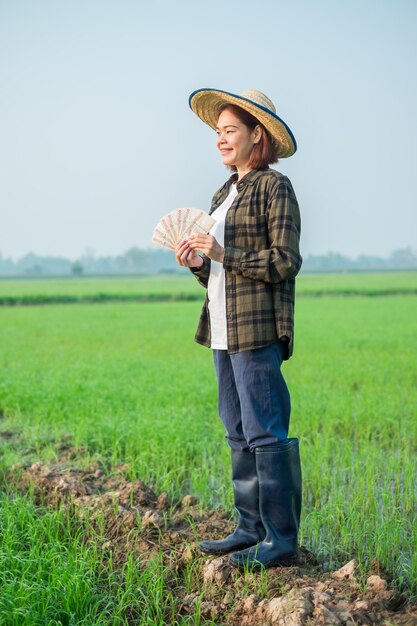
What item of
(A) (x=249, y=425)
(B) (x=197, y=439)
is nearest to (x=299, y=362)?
(B) (x=197, y=439)

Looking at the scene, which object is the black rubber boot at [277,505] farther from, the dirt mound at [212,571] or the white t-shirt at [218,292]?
the white t-shirt at [218,292]

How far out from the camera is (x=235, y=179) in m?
3.28

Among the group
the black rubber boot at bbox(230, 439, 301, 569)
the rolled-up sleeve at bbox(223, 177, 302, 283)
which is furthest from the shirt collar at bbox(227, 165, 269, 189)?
the black rubber boot at bbox(230, 439, 301, 569)

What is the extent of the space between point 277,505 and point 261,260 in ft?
3.42

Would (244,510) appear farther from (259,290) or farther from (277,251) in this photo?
(277,251)

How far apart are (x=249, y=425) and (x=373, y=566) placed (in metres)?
0.89

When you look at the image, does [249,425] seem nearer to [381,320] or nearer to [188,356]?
[188,356]

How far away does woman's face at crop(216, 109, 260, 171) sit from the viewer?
3090mm

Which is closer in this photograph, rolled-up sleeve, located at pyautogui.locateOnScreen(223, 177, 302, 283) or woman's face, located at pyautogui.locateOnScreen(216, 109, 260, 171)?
rolled-up sleeve, located at pyautogui.locateOnScreen(223, 177, 302, 283)

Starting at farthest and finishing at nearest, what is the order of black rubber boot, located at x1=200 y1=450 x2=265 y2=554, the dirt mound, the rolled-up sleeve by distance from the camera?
1. black rubber boot, located at x1=200 y1=450 x2=265 y2=554
2. the rolled-up sleeve
3. the dirt mound

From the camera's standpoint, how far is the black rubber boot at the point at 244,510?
3.24 meters

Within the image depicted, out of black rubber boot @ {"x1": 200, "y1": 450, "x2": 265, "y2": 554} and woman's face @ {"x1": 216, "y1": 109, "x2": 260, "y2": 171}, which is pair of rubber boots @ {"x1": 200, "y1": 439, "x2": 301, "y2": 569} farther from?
woman's face @ {"x1": 216, "y1": 109, "x2": 260, "y2": 171}

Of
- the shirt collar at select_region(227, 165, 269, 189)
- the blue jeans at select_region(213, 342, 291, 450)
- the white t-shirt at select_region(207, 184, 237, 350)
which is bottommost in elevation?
the blue jeans at select_region(213, 342, 291, 450)

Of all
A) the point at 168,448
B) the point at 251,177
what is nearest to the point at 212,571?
the point at 251,177
